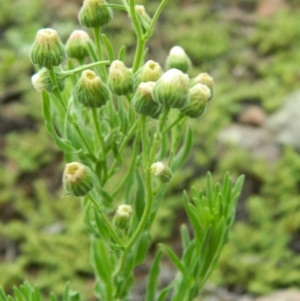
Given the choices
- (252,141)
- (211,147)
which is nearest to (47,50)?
(211,147)

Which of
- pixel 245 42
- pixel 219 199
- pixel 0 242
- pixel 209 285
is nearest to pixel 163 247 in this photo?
pixel 219 199

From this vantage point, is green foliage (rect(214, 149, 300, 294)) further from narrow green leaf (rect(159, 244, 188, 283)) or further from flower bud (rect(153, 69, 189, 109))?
flower bud (rect(153, 69, 189, 109))

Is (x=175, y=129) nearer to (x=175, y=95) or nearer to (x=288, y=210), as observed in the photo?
(x=175, y=95)

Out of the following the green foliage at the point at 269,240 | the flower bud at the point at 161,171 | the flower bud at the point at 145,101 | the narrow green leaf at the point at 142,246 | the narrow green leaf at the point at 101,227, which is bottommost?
the green foliage at the point at 269,240

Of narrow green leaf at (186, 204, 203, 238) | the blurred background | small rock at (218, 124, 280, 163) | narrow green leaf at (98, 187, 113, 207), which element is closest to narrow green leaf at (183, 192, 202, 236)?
narrow green leaf at (186, 204, 203, 238)

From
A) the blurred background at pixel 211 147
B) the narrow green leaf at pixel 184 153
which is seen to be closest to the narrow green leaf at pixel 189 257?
the narrow green leaf at pixel 184 153

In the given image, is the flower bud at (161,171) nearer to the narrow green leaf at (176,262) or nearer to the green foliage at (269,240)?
the narrow green leaf at (176,262)

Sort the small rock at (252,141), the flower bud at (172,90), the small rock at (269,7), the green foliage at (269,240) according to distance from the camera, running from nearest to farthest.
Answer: the flower bud at (172,90) → the green foliage at (269,240) → the small rock at (252,141) → the small rock at (269,7)
